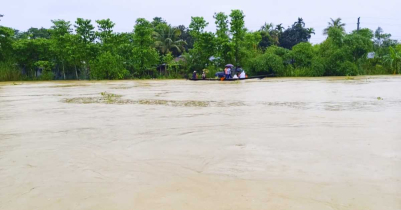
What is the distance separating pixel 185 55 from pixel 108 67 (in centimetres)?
670

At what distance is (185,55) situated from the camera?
3225 centimetres

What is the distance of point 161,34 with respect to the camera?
134 ft

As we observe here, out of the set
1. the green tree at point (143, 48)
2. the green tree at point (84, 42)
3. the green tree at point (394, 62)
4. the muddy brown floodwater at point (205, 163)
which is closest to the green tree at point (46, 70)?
the green tree at point (84, 42)

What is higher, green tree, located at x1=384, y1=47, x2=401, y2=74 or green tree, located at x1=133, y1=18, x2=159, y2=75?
green tree, located at x1=133, y1=18, x2=159, y2=75

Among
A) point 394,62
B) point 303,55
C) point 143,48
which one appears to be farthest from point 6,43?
point 394,62

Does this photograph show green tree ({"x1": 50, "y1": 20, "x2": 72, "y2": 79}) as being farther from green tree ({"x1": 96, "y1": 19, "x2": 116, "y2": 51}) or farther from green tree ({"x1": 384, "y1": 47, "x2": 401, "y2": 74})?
green tree ({"x1": 384, "y1": 47, "x2": 401, "y2": 74})

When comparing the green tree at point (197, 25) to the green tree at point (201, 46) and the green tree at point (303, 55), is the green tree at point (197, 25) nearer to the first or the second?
the green tree at point (201, 46)

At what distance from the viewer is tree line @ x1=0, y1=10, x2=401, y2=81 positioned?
94.0 feet

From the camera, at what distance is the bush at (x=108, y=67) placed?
98.9 feet

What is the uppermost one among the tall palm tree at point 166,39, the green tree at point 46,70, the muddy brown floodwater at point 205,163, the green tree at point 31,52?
the tall palm tree at point 166,39

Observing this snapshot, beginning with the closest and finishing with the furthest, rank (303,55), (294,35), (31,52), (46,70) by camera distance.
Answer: (303,55), (31,52), (46,70), (294,35)

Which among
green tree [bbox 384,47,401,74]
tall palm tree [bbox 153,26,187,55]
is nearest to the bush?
tall palm tree [bbox 153,26,187,55]

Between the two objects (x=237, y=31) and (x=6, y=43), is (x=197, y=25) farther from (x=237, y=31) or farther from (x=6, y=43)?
(x=6, y=43)

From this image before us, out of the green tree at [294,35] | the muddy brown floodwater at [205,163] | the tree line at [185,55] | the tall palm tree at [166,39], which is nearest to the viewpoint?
the muddy brown floodwater at [205,163]
